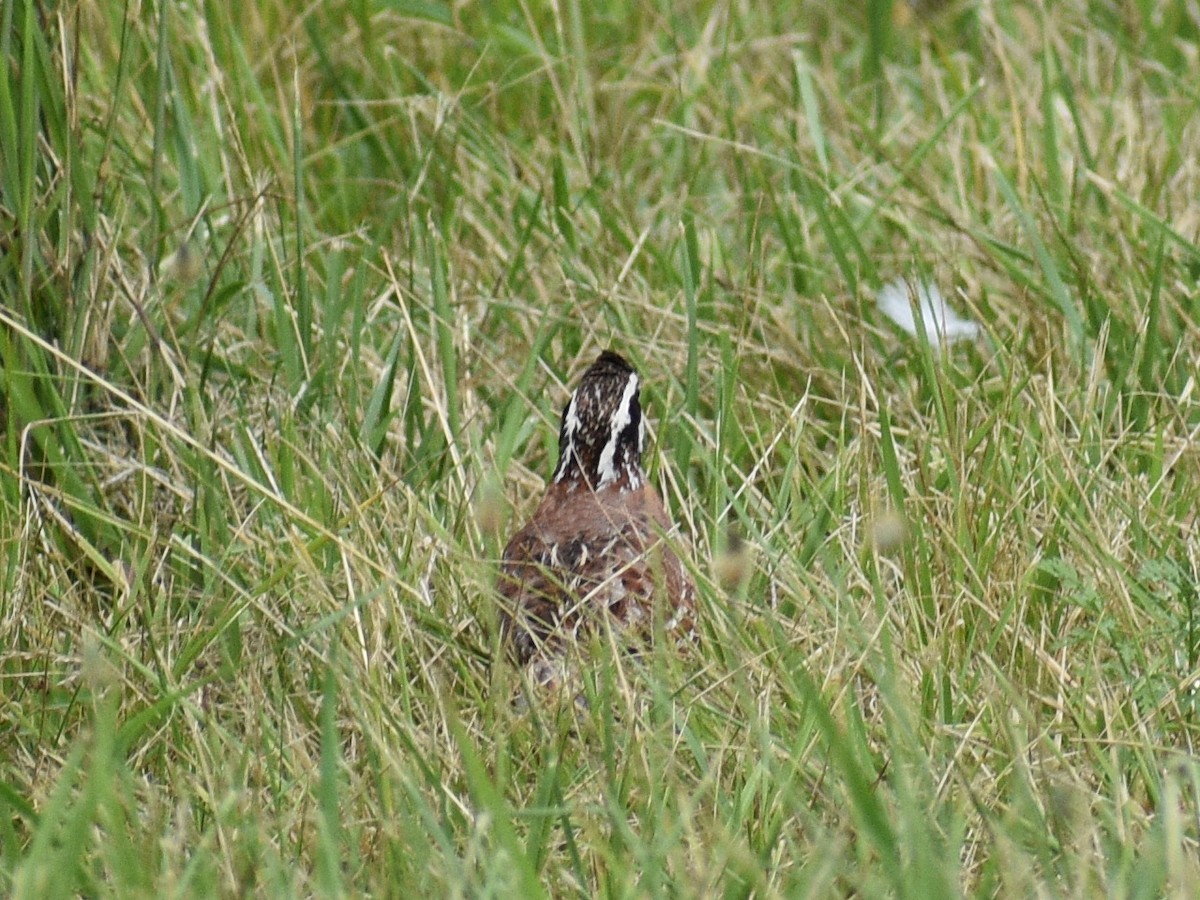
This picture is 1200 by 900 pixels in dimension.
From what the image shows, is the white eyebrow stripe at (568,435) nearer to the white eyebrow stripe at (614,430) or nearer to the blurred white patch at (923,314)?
the white eyebrow stripe at (614,430)

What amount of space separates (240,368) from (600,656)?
5.96ft

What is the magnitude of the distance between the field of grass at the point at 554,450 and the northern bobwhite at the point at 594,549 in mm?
94

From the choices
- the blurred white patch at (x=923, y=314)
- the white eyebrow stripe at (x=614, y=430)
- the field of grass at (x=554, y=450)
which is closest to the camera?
the field of grass at (x=554, y=450)

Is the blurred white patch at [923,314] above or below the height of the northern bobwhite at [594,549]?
below

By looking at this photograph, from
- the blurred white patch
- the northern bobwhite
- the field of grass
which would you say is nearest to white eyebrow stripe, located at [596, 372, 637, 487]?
the northern bobwhite

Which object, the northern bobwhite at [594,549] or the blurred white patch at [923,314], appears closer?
the northern bobwhite at [594,549]

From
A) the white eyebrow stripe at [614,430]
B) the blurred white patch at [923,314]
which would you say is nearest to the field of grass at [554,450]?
the blurred white patch at [923,314]

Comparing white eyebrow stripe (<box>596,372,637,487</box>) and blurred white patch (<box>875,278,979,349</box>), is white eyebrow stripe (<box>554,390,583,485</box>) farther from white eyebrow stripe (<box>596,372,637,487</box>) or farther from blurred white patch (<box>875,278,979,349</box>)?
blurred white patch (<box>875,278,979,349</box>)

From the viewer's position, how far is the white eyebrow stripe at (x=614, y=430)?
4.09m

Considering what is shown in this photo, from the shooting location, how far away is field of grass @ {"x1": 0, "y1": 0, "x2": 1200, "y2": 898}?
115 inches

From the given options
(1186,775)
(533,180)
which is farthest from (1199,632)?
(533,180)

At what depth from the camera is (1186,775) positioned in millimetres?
3080

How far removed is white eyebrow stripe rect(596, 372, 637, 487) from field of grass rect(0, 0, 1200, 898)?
21 centimetres

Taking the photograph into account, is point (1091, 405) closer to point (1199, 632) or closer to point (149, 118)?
point (1199, 632)
